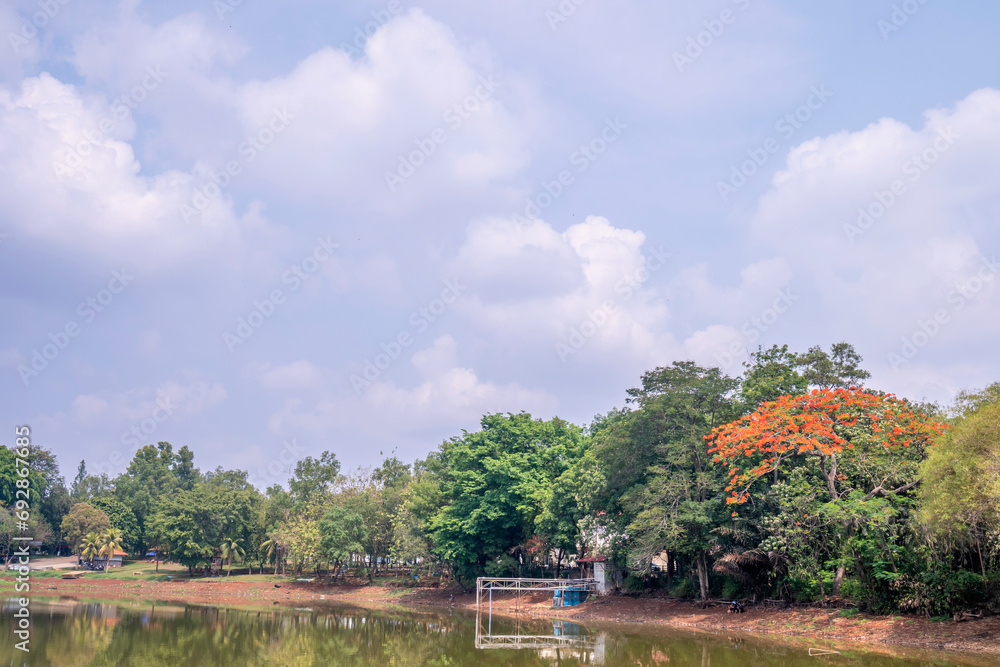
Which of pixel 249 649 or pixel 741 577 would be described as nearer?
pixel 249 649

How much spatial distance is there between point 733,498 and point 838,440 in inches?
165

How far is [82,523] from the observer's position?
222 feet

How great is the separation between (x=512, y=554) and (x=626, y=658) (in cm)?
2439

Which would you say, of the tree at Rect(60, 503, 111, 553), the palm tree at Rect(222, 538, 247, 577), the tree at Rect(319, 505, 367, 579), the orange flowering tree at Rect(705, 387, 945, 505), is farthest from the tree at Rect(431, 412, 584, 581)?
the tree at Rect(60, 503, 111, 553)

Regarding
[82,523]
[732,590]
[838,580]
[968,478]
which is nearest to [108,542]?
[82,523]

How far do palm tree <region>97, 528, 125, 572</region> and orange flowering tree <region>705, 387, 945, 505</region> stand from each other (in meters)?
63.5

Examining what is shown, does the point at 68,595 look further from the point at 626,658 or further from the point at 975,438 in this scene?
the point at 975,438

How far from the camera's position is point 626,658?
19609 millimetres

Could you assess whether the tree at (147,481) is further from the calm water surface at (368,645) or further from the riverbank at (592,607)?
the calm water surface at (368,645)

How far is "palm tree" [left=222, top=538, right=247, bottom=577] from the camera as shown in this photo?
59.2 m

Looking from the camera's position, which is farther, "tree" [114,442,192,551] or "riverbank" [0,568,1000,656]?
"tree" [114,442,192,551]

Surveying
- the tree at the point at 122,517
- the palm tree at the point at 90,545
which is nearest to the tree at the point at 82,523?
the palm tree at the point at 90,545

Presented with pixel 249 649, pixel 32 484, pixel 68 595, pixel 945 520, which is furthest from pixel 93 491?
pixel 945 520

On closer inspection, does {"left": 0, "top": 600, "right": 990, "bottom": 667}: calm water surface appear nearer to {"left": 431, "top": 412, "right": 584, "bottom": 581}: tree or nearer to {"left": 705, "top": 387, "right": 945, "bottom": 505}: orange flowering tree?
{"left": 705, "top": 387, "right": 945, "bottom": 505}: orange flowering tree
